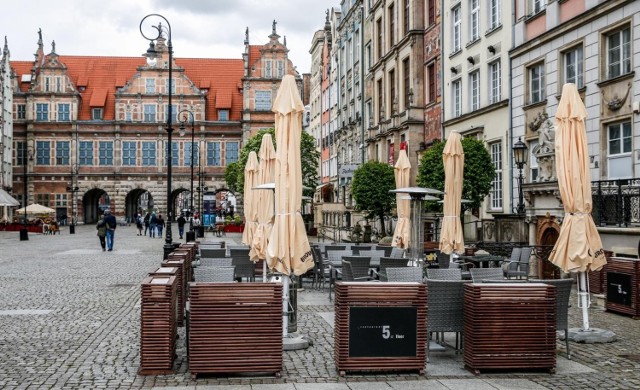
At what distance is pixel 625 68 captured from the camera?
18797 mm

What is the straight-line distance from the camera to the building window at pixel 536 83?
23494mm

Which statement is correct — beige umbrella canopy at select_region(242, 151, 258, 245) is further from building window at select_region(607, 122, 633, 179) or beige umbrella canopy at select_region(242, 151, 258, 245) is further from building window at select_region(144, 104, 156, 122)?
→ building window at select_region(144, 104, 156, 122)

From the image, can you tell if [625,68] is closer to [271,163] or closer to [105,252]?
[271,163]

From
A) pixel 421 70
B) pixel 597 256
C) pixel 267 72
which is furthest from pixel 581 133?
pixel 267 72

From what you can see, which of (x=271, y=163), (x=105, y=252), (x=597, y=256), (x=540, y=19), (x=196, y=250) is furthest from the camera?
(x=105, y=252)

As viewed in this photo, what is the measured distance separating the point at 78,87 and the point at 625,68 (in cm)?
7238

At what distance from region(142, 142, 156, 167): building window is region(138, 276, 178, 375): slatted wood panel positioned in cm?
7404

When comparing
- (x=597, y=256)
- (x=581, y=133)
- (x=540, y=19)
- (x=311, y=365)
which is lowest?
(x=311, y=365)

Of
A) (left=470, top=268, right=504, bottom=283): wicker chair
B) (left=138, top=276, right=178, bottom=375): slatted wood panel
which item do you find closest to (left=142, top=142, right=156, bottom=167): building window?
(left=470, top=268, right=504, bottom=283): wicker chair

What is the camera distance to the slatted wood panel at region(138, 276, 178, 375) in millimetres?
8195

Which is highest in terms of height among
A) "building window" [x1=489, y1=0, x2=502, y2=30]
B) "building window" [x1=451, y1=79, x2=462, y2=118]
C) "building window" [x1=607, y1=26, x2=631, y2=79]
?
"building window" [x1=489, y1=0, x2=502, y2=30]

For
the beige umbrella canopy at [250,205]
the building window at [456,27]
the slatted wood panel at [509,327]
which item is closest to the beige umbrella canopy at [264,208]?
the beige umbrella canopy at [250,205]

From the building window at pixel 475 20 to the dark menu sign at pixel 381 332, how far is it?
72.3ft

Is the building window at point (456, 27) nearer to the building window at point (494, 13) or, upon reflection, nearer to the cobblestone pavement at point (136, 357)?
the building window at point (494, 13)
